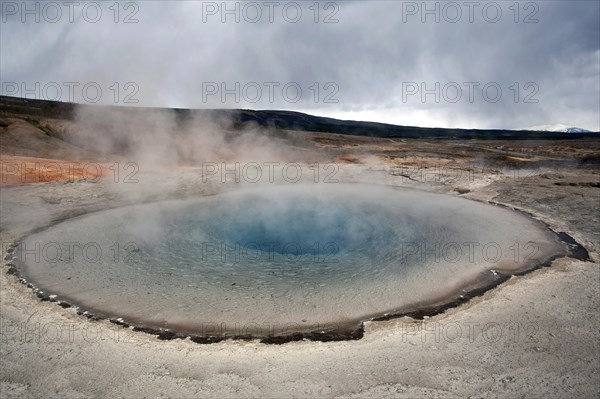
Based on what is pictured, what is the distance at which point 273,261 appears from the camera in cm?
694

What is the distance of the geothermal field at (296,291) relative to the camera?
3.87 metres

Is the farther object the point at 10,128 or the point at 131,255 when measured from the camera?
the point at 10,128

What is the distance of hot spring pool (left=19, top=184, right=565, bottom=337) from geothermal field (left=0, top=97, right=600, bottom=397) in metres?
0.04

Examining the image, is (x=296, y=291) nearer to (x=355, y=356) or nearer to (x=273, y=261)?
(x=273, y=261)

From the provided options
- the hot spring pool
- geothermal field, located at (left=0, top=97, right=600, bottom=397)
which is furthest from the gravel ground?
the hot spring pool

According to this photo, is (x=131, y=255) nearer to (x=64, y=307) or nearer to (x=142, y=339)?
(x=64, y=307)

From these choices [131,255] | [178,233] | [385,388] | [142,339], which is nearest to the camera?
[385,388]

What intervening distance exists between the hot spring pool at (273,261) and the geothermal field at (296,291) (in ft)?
0.13

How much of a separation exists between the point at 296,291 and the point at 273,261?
134 centimetres

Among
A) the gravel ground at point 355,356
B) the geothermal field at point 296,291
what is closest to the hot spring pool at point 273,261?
the geothermal field at point 296,291

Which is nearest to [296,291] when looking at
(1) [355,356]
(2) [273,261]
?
(2) [273,261]

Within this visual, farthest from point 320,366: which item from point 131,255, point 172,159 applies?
point 172,159

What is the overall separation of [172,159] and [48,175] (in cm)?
612

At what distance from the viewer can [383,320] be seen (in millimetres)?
4926
